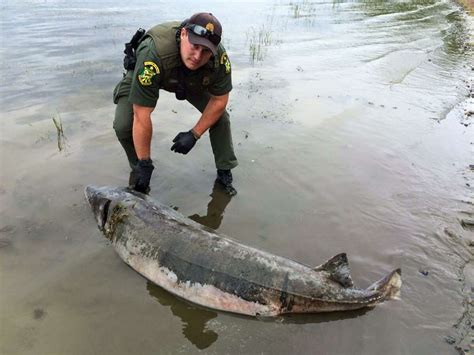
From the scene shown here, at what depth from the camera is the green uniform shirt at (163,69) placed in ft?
13.9

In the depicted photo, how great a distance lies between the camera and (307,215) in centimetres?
495

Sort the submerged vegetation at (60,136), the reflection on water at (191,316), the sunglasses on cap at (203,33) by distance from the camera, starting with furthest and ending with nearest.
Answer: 1. the submerged vegetation at (60,136)
2. the sunglasses on cap at (203,33)
3. the reflection on water at (191,316)

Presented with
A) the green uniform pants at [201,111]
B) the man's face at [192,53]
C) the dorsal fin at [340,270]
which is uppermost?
the man's face at [192,53]

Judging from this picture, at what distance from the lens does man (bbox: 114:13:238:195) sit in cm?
409

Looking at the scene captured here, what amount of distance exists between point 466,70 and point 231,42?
7.12 m

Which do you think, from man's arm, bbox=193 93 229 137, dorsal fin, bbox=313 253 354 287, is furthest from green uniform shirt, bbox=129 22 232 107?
dorsal fin, bbox=313 253 354 287

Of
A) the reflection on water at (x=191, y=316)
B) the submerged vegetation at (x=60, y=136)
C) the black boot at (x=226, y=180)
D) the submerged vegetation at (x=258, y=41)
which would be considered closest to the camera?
the reflection on water at (x=191, y=316)

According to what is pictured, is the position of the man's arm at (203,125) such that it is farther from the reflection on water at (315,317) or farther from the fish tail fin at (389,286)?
the fish tail fin at (389,286)

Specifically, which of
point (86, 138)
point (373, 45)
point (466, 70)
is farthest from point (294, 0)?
point (86, 138)

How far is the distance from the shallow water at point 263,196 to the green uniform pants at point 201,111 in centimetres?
38

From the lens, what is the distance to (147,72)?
4211 mm

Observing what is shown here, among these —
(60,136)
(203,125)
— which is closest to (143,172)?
(203,125)

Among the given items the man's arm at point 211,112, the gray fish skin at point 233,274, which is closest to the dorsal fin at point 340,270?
the gray fish skin at point 233,274

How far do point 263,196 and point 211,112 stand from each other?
1.29m
